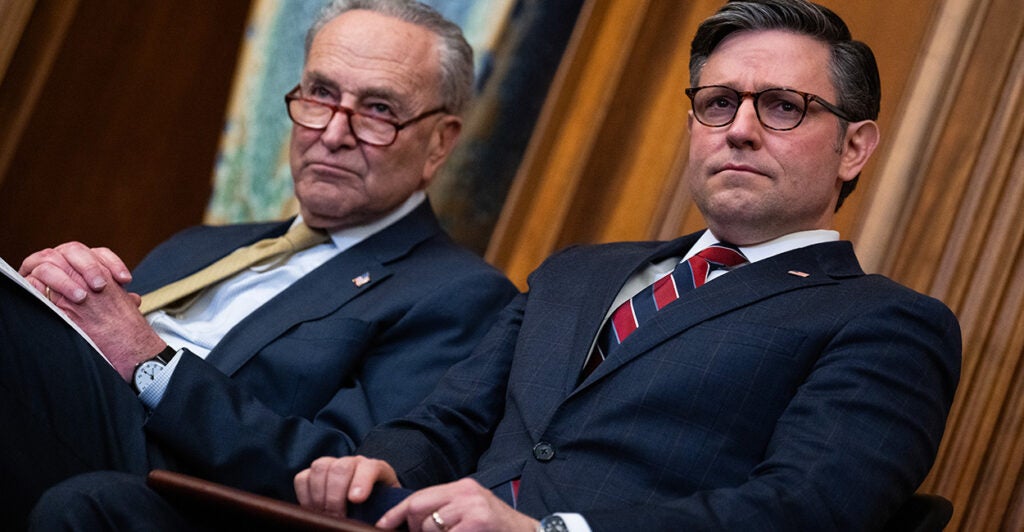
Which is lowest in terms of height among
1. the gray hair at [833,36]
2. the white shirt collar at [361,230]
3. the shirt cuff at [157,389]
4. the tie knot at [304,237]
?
the shirt cuff at [157,389]

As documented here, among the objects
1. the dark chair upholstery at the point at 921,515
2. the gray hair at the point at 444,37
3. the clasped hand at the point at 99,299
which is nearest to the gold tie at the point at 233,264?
the clasped hand at the point at 99,299

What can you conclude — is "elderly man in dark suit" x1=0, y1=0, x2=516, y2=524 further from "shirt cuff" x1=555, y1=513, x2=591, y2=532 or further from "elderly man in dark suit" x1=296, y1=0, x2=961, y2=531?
"shirt cuff" x1=555, y1=513, x2=591, y2=532

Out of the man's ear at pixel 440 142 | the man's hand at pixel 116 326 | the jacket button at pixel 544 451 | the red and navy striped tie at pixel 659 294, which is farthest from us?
the man's ear at pixel 440 142

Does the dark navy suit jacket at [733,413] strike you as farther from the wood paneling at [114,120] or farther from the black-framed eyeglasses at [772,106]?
the wood paneling at [114,120]

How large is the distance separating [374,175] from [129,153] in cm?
118

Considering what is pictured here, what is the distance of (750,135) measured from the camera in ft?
7.20

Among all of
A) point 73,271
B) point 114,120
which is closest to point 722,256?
point 73,271

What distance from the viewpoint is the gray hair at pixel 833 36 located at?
89.8 inches

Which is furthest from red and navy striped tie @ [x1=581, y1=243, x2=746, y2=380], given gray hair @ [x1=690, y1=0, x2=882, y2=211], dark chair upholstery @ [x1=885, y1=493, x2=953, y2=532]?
dark chair upholstery @ [x1=885, y1=493, x2=953, y2=532]

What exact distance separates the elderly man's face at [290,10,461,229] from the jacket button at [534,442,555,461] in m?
1.02

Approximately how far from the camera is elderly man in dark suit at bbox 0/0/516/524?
2.03 metres

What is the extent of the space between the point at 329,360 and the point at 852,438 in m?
1.13

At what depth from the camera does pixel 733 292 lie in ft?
6.80

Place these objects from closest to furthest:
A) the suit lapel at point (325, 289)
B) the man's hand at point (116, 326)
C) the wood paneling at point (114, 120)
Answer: the man's hand at point (116, 326)
the suit lapel at point (325, 289)
the wood paneling at point (114, 120)
